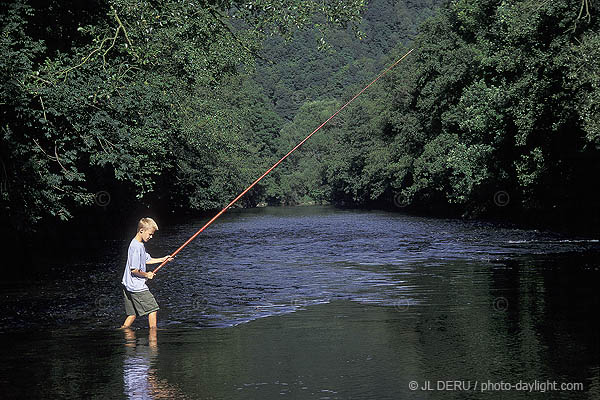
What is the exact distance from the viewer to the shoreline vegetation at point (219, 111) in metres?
22.1

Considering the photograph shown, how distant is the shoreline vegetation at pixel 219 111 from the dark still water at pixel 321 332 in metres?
3.84

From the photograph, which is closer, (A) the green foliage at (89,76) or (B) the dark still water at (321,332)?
(B) the dark still water at (321,332)

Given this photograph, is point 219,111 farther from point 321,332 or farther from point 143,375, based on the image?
point 143,375

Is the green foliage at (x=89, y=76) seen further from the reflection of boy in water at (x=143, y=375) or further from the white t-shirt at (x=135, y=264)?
the reflection of boy in water at (x=143, y=375)

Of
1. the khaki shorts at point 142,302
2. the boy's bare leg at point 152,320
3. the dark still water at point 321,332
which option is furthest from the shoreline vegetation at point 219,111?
the boy's bare leg at point 152,320

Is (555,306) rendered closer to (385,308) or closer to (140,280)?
(385,308)

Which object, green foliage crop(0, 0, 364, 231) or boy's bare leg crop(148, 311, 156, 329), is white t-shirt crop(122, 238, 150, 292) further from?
green foliage crop(0, 0, 364, 231)

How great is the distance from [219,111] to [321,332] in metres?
32.9

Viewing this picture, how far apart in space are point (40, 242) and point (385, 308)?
2167 cm

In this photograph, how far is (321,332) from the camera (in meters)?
12.9

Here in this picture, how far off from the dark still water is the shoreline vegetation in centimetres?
384

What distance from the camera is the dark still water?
9.21m

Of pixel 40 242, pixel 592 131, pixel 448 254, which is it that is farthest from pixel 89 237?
pixel 592 131

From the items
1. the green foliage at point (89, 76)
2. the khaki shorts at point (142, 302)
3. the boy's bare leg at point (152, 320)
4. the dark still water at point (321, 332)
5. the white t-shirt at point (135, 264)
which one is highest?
the green foliage at point (89, 76)
